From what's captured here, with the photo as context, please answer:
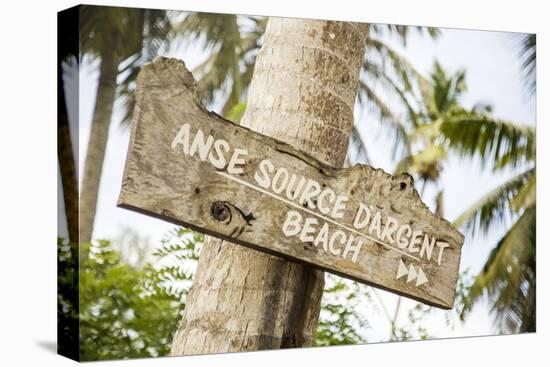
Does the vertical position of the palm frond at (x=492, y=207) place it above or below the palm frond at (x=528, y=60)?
below

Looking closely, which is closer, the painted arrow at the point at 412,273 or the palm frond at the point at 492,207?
the painted arrow at the point at 412,273

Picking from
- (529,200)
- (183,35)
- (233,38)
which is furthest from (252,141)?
(529,200)

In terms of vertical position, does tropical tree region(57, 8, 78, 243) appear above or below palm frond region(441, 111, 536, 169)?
below

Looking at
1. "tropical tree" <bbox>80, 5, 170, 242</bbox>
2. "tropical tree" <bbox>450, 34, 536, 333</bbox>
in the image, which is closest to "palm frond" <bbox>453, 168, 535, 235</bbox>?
"tropical tree" <bbox>450, 34, 536, 333</bbox>

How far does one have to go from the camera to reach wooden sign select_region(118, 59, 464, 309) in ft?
10.6

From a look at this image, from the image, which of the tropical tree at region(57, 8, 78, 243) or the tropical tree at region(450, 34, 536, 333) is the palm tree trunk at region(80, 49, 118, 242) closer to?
the tropical tree at region(57, 8, 78, 243)

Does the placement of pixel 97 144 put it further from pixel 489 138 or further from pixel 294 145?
pixel 489 138

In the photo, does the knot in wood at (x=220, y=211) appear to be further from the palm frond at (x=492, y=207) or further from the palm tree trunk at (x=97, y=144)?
the palm frond at (x=492, y=207)

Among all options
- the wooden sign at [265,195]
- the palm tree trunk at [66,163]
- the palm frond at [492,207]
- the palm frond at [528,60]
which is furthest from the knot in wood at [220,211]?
the palm frond at [528,60]

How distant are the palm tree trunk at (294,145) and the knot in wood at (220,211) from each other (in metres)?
0.19

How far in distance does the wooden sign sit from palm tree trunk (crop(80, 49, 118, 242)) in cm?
63

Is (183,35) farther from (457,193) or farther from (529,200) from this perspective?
(529,200)

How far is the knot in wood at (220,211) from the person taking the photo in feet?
10.8

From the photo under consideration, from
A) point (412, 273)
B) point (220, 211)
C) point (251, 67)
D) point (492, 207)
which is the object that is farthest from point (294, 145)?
point (492, 207)
